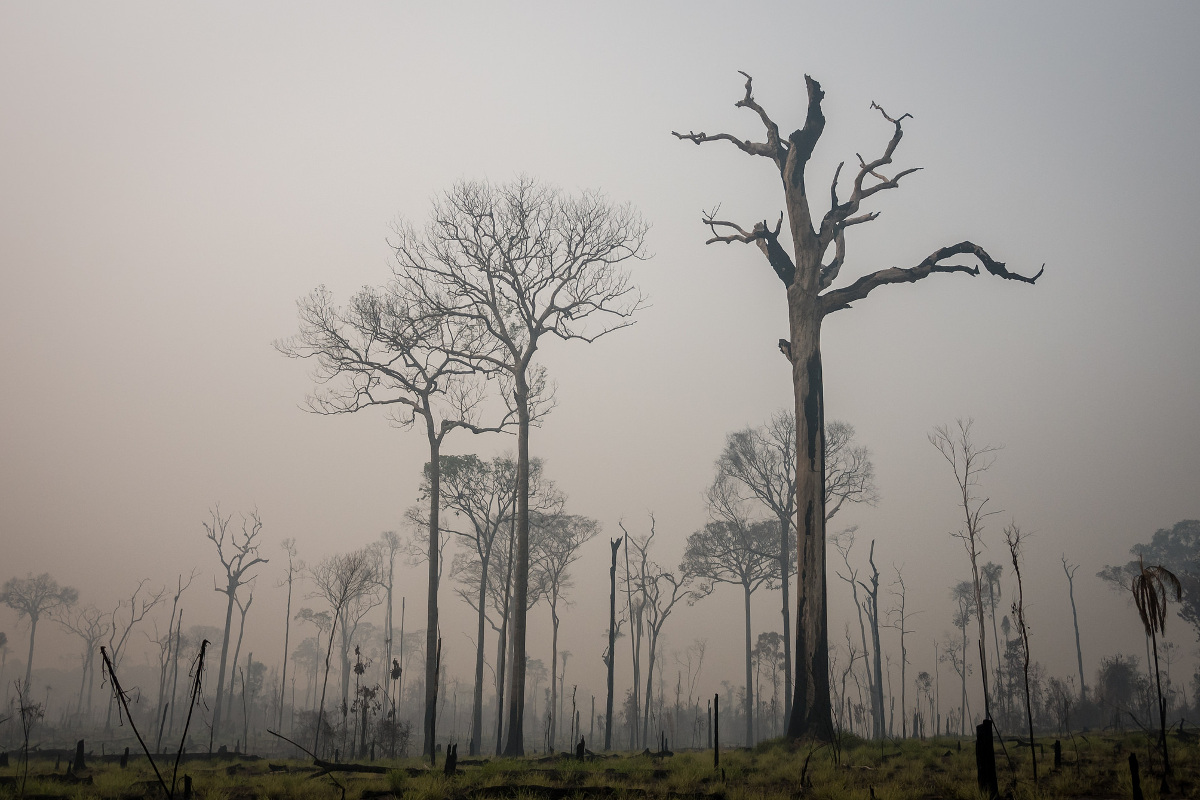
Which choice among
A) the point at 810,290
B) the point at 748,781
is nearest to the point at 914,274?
the point at 810,290

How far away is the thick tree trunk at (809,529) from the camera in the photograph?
37.4ft

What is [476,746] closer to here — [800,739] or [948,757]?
[800,739]

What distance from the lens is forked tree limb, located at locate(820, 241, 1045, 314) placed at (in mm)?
12609

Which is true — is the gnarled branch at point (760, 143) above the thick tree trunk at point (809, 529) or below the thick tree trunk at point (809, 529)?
above

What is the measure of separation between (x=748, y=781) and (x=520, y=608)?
9872 mm

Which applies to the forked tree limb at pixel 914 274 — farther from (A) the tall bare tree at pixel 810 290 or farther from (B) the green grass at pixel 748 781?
(B) the green grass at pixel 748 781

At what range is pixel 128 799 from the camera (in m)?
7.39

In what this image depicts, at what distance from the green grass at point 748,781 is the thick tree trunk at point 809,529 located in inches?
42.3

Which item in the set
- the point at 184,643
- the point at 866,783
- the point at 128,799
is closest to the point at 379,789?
the point at 128,799

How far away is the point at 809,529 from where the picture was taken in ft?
40.4

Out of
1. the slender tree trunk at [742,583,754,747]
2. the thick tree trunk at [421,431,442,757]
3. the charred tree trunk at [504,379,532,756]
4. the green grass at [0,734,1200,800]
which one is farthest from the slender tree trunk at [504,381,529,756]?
the slender tree trunk at [742,583,754,747]

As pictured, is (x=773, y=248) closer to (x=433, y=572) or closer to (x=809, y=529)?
(x=809, y=529)

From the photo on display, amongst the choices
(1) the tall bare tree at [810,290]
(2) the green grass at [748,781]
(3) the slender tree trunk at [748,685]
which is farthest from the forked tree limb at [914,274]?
(3) the slender tree trunk at [748,685]

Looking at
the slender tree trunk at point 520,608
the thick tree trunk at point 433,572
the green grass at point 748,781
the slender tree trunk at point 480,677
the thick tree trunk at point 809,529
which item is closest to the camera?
the green grass at point 748,781
